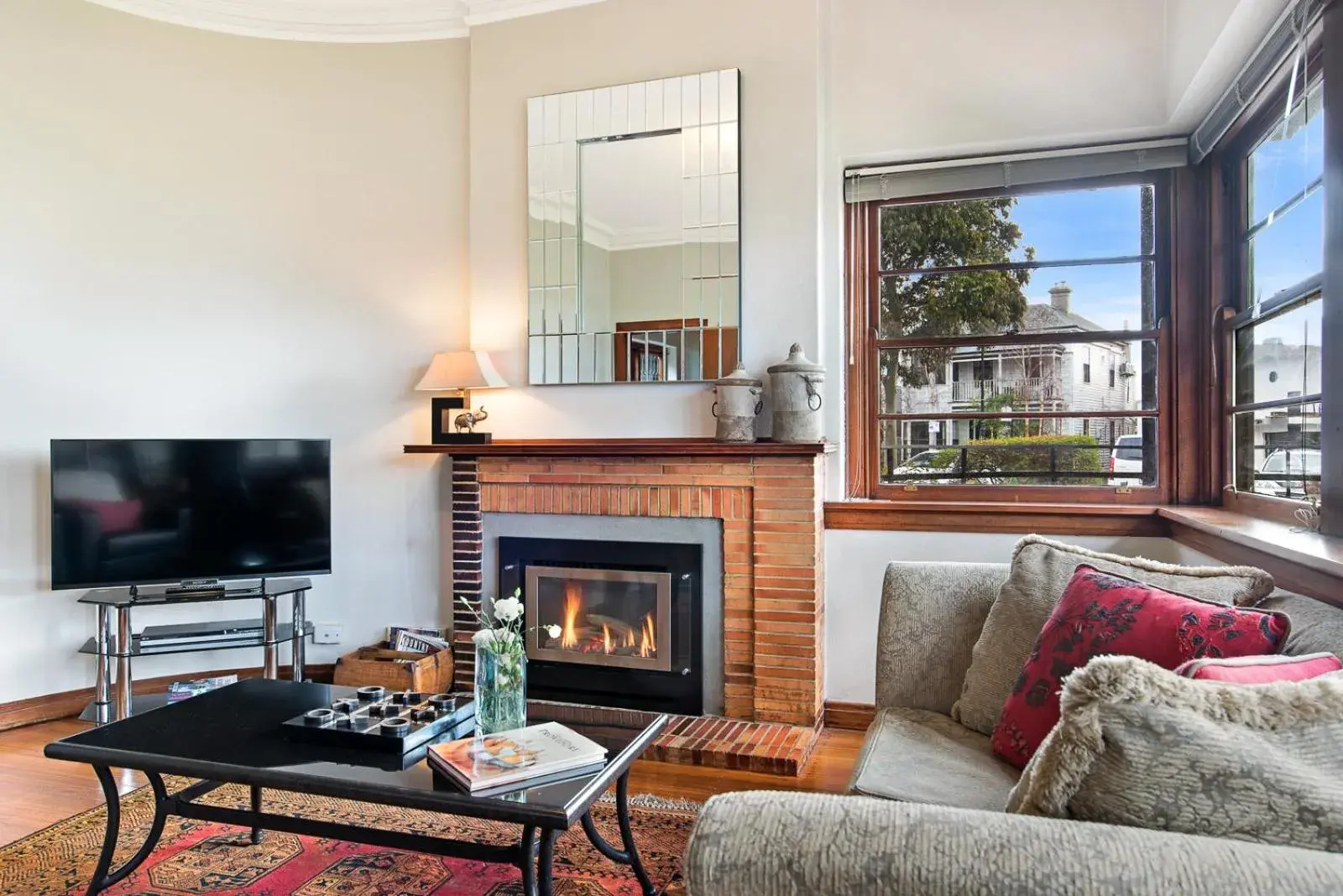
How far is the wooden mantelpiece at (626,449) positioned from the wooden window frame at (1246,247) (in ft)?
4.46

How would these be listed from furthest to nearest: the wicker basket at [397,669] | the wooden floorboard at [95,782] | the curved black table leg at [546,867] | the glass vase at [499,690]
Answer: the wicker basket at [397,669] → the wooden floorboard at [95,782] → the glass vase at [499,690] → the curved black table leg at [546,867]

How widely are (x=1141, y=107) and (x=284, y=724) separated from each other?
338 cm

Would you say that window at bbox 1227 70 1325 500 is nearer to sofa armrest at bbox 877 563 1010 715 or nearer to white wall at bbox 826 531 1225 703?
sofa armrest at bbox 877 563 1010 715

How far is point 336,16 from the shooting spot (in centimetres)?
391

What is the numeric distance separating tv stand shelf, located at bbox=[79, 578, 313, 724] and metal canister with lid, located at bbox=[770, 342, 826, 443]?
2.12 meters

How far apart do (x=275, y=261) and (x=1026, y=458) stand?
3.34m

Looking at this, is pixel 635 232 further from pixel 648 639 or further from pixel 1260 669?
pixel 1260 669

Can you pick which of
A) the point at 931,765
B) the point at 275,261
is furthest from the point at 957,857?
the point at 275,261

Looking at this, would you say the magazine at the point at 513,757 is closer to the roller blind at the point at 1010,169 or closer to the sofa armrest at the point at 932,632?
the sofa armrest at the point at 932,632

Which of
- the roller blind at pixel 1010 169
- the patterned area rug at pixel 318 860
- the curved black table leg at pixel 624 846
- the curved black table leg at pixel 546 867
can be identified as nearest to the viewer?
the curved black table leg at pixel 546 867

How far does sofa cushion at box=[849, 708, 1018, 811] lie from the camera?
1568 millimetres

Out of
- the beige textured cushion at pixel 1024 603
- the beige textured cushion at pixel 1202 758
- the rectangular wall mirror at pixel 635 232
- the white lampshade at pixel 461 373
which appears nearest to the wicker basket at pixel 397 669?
the white lampshade at pixel 461 373

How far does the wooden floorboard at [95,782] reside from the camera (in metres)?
2.65

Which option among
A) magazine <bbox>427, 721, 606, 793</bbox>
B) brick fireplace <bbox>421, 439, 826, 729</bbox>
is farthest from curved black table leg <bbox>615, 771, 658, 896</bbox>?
brick fireplace <bbox>421, 439, 826, 729</bbox>
